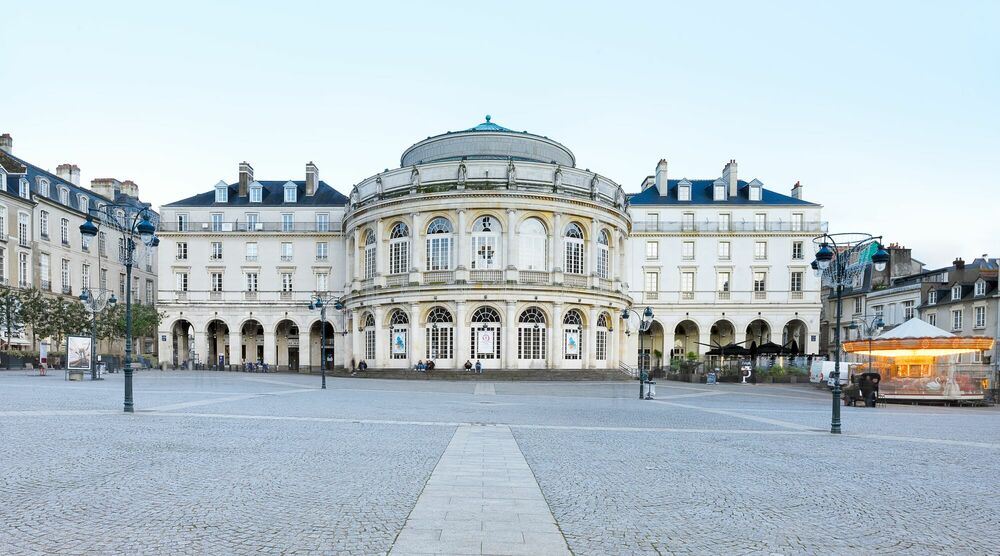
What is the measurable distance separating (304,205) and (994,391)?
52.6m

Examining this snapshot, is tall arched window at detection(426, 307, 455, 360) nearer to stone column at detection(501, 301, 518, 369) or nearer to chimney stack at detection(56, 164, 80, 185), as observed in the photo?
stone column at detection(501, 301, 518, 369)

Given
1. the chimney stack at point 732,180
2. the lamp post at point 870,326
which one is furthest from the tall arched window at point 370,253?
the chimney stack at point 732,180

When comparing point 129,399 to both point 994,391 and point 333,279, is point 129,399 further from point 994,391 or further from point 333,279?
point 333,279

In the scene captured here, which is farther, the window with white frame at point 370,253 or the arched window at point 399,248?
the window with white frame at point 370,253

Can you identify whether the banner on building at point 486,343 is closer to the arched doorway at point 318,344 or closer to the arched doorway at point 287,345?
the arched doorway at point 318,344

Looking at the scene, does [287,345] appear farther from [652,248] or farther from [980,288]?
[980,288]

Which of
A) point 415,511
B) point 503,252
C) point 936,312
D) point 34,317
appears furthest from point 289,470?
point 936,312

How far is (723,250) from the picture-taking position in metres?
59.3

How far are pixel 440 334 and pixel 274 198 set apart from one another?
1059 inches

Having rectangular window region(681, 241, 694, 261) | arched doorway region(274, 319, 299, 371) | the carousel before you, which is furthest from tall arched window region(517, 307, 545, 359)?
arched doorway region(274, 319, 299, 371)

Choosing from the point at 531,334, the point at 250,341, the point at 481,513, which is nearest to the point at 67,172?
the point at 250,341

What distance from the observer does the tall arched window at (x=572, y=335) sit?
146 ft

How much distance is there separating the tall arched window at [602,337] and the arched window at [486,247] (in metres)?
9.55

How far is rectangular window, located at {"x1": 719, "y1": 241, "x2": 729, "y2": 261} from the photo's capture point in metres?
59.2
